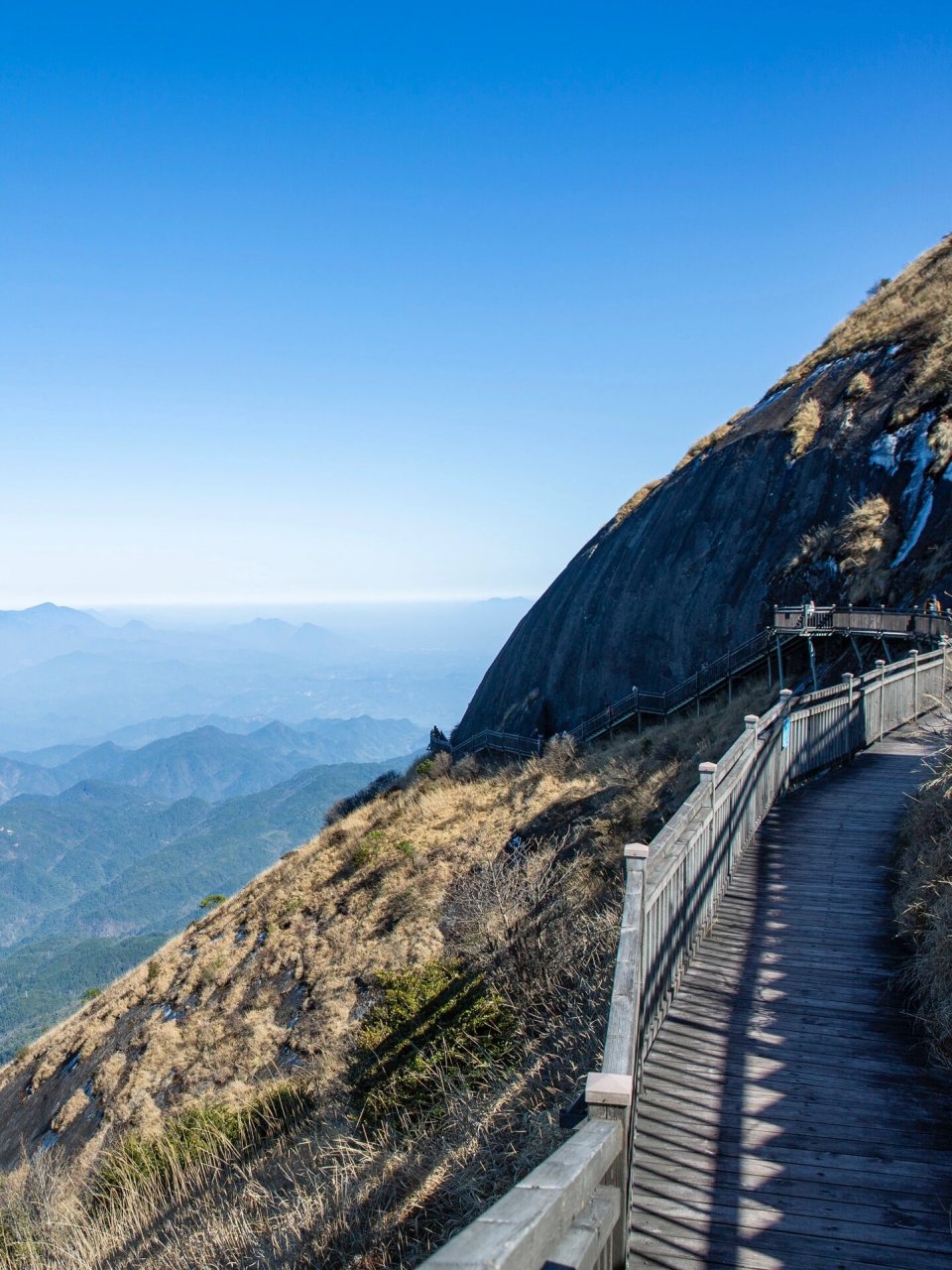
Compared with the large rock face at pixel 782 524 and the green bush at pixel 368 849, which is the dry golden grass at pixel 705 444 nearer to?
the large rock face at pixel 782 524

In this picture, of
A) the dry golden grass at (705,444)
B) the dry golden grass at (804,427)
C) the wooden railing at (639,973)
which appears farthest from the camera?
the dry golden grass at (705,444)

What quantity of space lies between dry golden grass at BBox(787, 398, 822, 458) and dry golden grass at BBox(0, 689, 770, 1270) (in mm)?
9564

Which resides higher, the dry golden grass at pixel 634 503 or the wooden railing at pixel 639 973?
the dry golden grass at pixel 634 503

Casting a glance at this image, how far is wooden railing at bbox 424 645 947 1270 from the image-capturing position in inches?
111

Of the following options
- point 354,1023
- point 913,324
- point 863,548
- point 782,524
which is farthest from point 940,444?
point 354,1023

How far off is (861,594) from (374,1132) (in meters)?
20.8

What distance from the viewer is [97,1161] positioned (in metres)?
14.3

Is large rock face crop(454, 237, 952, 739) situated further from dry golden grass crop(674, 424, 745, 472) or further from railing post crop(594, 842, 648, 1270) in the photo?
railing post crop(594, 842, 648, 1270)

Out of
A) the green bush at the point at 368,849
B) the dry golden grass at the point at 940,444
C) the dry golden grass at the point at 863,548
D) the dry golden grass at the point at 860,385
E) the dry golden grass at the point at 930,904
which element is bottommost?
the green bush at the point at 368,849

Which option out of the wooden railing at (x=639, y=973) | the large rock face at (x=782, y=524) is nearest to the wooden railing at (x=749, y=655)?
the large rock face at (x=782, y=524)

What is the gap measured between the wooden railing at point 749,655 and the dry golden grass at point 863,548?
0.92m

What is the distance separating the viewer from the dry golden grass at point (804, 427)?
29391mm

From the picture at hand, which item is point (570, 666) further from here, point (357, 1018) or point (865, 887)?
point (865, 887)

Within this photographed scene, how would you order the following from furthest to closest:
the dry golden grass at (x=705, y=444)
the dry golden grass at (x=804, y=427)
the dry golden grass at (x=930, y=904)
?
the dry golden grass at (x=705, y=444), the dry golden grass at (x=804, y=427), the dry golden grass at (x=930, y=904)
